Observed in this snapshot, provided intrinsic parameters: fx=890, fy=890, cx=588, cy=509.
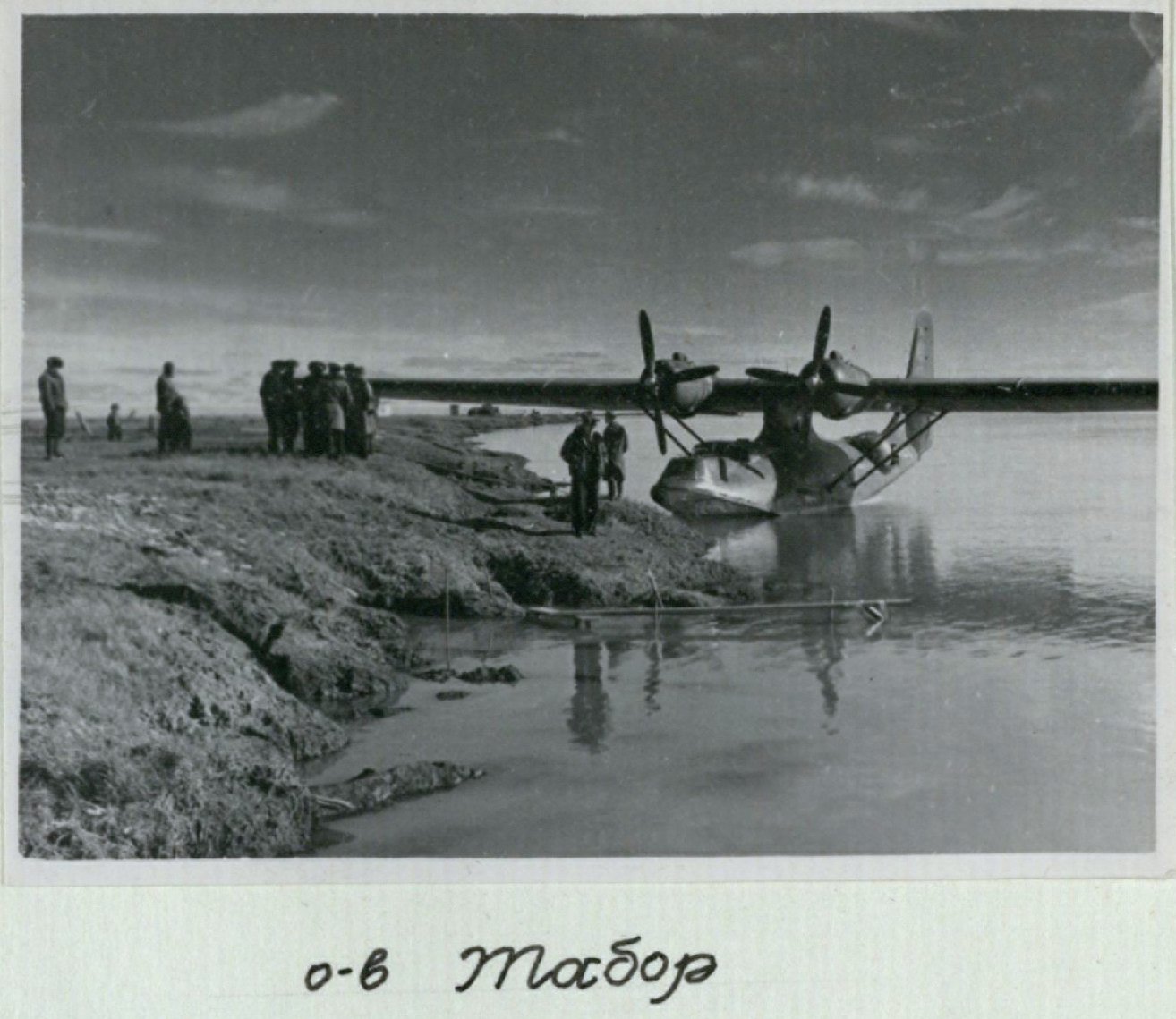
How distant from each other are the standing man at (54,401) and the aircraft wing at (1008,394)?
8004mm

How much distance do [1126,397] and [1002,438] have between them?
83.6 inches

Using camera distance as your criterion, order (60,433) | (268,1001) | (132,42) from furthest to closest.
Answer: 1. (60,433)
2. (132,42)
3. (268,1001)

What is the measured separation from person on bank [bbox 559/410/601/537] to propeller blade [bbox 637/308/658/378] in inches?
34.4

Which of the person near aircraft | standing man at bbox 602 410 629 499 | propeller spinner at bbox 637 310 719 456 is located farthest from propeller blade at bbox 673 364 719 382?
the person near aircraft

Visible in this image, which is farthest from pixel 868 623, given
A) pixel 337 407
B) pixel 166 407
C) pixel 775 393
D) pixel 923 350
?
pixel 166 407

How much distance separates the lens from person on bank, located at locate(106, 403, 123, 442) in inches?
301

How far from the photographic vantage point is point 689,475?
40.9 feet

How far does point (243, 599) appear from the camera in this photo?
23.4 ft

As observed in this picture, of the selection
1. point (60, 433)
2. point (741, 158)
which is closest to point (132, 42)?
point (60, 433)

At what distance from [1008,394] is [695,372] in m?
3.40

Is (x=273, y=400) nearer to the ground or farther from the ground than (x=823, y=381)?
nearer to the ground

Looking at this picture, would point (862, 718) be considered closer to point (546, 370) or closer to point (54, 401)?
point (546, 370)

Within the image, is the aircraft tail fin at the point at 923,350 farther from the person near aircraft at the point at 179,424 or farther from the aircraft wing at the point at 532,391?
the person near aircraft at the point at 179,424

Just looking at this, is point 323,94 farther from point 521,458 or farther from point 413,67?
point 521,458
